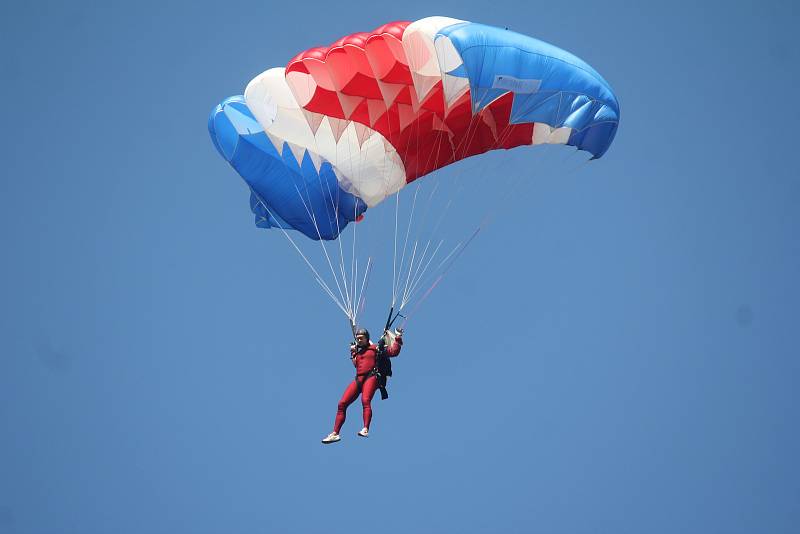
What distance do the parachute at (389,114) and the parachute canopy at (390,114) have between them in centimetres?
1

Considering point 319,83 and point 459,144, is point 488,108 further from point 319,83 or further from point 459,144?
point 319,83

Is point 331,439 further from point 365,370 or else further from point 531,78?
point 531,78

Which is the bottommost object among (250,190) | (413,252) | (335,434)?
(335,434)

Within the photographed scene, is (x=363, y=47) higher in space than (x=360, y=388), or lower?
higher

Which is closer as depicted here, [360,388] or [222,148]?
[360,388]

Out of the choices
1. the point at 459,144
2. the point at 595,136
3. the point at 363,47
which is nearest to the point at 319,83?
the point at 363,47

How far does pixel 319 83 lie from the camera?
63.4 ft

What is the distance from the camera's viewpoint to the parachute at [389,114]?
18.8 meters

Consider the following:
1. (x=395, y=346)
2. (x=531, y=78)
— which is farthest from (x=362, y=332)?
(x=531, y=78)

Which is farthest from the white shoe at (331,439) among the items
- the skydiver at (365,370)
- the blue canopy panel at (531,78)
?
the blue canopy panel at (531,78)

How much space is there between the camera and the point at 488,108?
19625 millimetres

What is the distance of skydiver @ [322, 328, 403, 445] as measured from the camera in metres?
18.7

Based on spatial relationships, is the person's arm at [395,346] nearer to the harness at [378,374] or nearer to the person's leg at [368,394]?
the harness at [378,374]

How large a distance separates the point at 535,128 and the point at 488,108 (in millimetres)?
672
